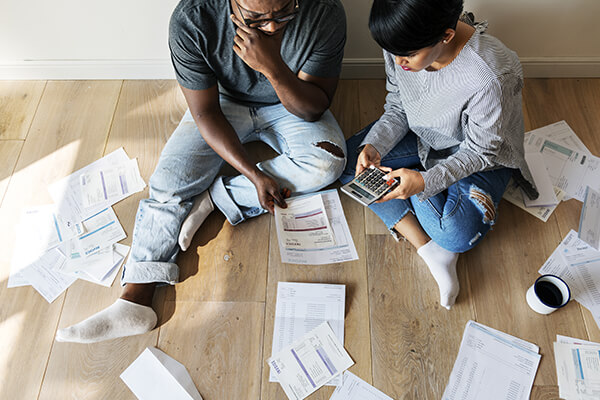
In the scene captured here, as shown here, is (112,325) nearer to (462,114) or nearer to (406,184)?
(406,184)

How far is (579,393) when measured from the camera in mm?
1358

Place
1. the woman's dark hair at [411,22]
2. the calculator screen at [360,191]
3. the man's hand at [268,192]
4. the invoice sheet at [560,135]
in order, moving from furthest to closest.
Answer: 1. the invoice sheet at [560,135]
2. the man's hand at [268,192]
3. the calculator screen at [360,191]
4. the woman's dark hair at [411,22]

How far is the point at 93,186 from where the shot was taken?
182 cm

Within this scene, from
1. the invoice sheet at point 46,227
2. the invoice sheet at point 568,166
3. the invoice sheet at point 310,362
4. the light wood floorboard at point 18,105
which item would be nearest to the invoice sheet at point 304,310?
the invoice sheet at point 310,362

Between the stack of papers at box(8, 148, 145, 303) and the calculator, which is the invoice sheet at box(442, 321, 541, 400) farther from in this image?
the stack of papers at box(8, 148, 145, 303)

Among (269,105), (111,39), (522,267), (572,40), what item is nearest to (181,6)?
(269,105)

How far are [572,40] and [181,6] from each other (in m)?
1.55

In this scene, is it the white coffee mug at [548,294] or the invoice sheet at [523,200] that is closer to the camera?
the white coffee mug at [548,294]

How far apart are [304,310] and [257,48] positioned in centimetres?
84

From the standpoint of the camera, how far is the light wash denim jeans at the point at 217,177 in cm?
156

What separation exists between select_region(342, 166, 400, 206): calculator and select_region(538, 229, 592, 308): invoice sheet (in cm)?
63

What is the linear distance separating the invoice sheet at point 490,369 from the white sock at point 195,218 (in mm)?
964

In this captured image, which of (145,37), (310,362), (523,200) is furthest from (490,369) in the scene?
(145,37)

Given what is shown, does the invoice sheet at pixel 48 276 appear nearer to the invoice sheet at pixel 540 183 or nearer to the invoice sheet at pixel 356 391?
the invoice sheet at pixel 356 391
